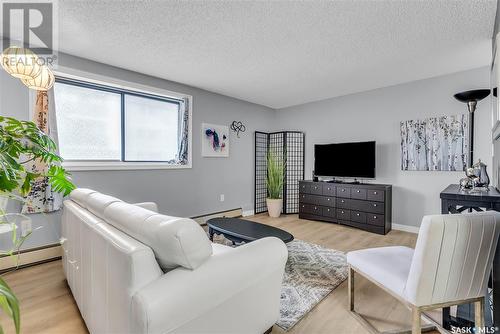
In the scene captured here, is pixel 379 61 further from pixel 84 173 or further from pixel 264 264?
pixel 84 173

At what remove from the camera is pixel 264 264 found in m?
1.41

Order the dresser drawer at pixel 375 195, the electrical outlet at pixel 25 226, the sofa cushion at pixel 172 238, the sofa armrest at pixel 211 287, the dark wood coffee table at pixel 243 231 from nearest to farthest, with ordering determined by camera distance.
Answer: the sofa armrest at pixel 211 287 < the sofa cushion at pixel 172 238 < the dark wood coffee table at pixel 243 231 < the electrical outlet at pixel 25 226 < the dresser drawer at pixel 375 195

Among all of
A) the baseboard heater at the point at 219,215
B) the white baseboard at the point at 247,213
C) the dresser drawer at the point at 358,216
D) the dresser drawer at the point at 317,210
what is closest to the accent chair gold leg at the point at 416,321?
the dresser drawer at the point at 358,216

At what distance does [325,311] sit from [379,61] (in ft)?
9.46

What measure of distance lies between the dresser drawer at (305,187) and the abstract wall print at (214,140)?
154 cm

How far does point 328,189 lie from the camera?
4.47 m

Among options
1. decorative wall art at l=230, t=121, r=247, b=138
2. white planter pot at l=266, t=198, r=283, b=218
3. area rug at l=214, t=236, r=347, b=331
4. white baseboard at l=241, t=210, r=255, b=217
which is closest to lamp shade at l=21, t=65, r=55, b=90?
area rug at l=214, t=236, r=347, b=331

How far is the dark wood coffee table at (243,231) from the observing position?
2.48 m

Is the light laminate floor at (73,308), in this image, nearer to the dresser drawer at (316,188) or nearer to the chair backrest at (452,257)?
the chair backrest at (452,257)

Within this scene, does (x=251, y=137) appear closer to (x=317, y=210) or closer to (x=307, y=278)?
(x=317, y=210)

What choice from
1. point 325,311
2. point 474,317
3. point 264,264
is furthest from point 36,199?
point 474,317

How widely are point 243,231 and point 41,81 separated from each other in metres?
2.29

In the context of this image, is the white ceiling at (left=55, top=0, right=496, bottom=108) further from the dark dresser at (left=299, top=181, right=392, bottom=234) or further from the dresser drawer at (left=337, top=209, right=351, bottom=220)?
the dresser drawer at (left=337, top=209, right=351, bottom=220)

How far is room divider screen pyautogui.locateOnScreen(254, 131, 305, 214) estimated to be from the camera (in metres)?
5.30
